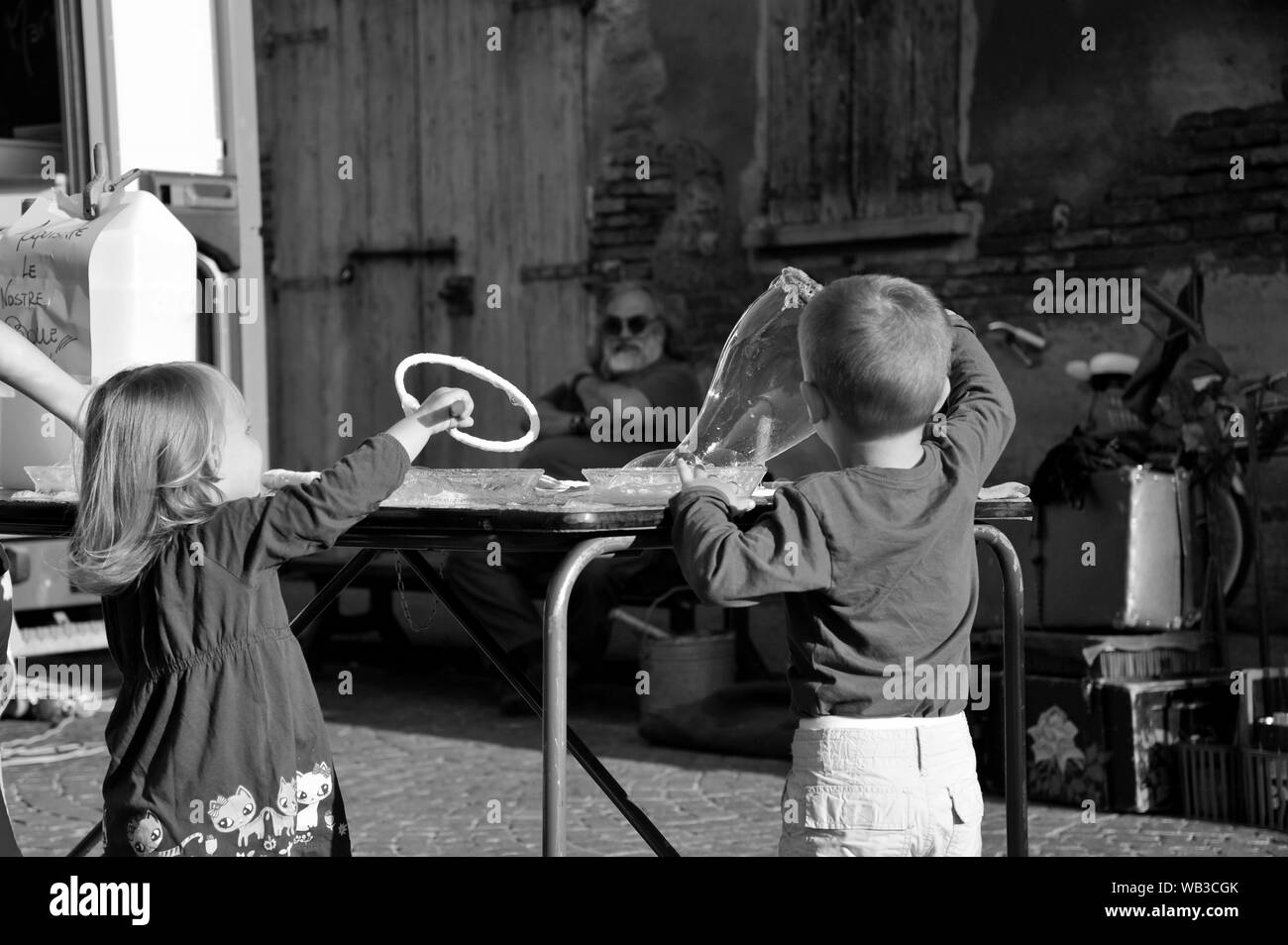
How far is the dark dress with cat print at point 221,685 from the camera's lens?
248 centimetres

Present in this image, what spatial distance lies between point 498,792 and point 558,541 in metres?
2.96

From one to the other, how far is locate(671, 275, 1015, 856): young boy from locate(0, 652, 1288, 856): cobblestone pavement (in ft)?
6.51

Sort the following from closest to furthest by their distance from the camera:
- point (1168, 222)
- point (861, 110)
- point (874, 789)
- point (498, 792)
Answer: point (874, 789) < point (498, 792) < point (1168, 222) < point (861, 110)

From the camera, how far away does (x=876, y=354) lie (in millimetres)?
2420

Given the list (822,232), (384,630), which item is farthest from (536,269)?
(384,630)

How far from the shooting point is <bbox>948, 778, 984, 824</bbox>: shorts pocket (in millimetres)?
2459

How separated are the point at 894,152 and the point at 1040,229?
3.18ft

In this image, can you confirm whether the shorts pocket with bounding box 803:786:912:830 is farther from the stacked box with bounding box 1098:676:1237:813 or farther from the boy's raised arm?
the stacked box with bounding box 1098:676:1237:813

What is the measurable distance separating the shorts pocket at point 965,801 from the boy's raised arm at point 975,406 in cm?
46

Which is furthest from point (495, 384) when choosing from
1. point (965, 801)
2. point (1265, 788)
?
point (1265, 788)

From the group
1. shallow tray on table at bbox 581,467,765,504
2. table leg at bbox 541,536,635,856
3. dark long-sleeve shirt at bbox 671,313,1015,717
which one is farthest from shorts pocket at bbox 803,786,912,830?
shallow tray on table at bbox 581,467,765,504

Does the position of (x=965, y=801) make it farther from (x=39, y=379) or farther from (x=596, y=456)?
(x=596, y=456)

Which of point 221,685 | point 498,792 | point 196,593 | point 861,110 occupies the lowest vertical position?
point 498,792
